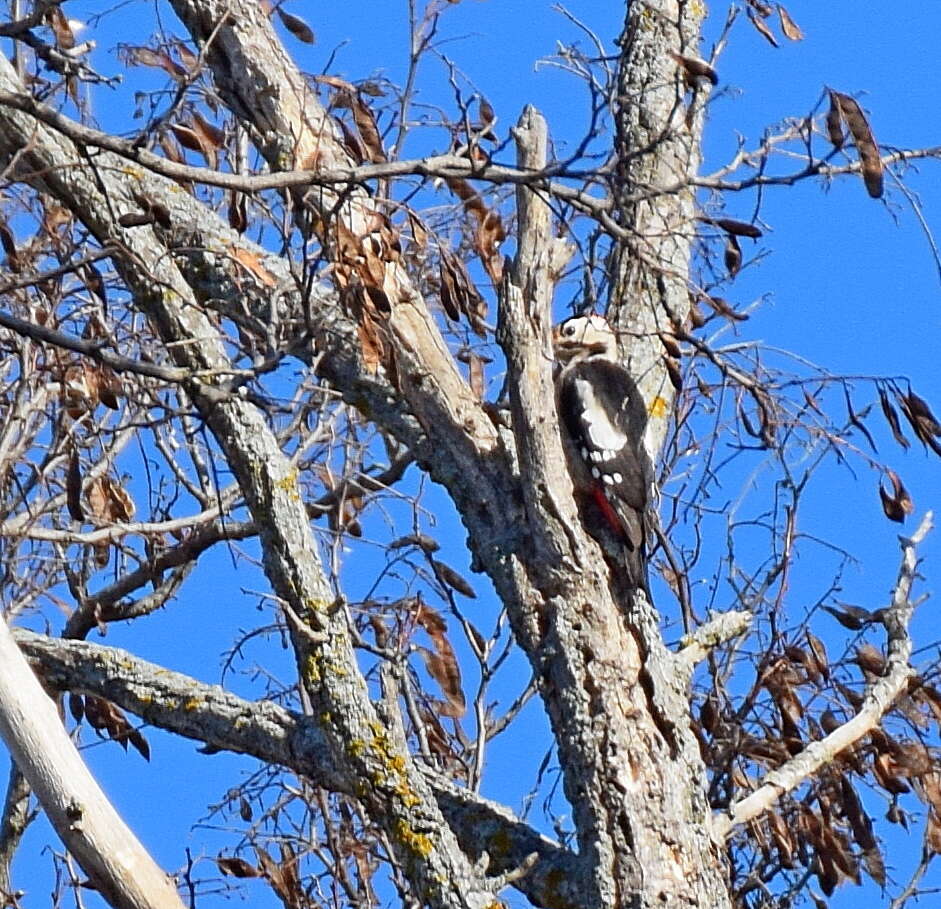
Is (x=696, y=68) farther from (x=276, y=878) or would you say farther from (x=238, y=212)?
(x=276, y=878)

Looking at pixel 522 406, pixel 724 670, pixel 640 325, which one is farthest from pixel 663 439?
pixel 522 406

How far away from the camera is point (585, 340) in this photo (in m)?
5.65

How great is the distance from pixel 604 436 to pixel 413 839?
65.8 inches

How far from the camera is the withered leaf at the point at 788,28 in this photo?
532 centimetres

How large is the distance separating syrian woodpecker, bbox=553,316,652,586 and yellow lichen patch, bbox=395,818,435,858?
3.06 feet

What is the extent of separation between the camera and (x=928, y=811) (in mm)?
4785

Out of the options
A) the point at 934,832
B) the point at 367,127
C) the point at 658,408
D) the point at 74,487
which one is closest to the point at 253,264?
the point at 367,127

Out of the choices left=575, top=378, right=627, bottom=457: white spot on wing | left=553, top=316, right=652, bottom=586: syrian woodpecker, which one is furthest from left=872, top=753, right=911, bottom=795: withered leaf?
left=575, top=378, right=627, bottom=457: white spot on wing

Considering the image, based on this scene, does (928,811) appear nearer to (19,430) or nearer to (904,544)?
(904,544)

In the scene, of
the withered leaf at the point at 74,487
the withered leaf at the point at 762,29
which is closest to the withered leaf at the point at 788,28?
the withered leaf at the point at 762,29

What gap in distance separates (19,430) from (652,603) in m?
2.42

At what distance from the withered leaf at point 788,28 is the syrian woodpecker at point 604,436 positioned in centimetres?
112

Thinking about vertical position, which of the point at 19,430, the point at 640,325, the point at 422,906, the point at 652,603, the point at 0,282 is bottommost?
the point at 422,906

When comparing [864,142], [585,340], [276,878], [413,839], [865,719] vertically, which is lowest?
[413,839]
